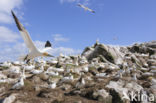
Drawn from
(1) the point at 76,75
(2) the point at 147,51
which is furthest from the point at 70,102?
(2) the point at 147,51

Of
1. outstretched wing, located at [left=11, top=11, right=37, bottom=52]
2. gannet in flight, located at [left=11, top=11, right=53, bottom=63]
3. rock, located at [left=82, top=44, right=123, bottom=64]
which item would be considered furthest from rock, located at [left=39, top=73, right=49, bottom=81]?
rock, located at [left=82, top=44, right=123, bottom=64]

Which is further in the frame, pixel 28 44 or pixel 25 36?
pixel 28 44

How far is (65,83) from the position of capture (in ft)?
48.3

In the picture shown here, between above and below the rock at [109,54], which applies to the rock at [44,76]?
below

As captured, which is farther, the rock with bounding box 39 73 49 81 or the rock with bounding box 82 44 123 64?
the rock with bounding box 82 44 123 64

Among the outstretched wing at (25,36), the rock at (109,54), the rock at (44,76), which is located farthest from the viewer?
the rock at (109,54)

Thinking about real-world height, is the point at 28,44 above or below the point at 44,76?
above

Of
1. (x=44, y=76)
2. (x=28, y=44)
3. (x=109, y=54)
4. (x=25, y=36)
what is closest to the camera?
(x=25, y=36)

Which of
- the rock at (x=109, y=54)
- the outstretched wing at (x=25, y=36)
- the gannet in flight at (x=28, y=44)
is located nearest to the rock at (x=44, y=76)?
the gannet in flight at (x=28, y=44)

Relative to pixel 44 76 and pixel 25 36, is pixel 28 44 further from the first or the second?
pixel 44 76

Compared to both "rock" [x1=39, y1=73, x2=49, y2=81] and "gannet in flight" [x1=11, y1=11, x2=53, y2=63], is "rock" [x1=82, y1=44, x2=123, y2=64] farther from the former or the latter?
"gannet in flight" [x1=11, y1=11, x2=53, y2=63]

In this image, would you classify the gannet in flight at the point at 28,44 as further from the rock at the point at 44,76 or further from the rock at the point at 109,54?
the rock at the point at 109,54

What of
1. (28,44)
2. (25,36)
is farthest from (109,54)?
(25,36)

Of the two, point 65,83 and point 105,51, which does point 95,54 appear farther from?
point 65,83
